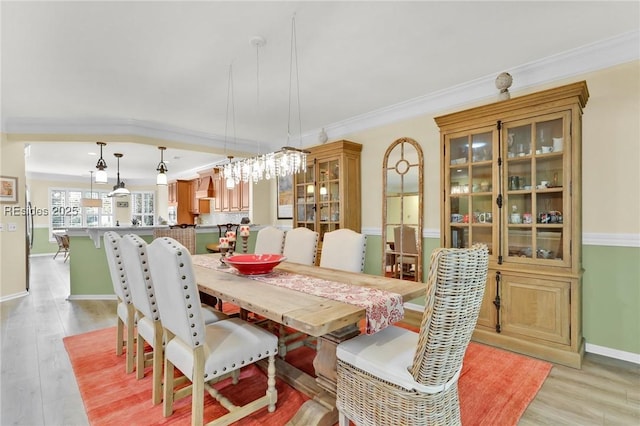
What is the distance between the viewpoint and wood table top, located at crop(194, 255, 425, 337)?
4.64 feet

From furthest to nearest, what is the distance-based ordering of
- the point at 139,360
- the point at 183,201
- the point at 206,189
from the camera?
the point at 183,201 < the point at 206,189 < the point at 139,360

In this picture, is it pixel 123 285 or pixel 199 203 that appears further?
pixel 199 203

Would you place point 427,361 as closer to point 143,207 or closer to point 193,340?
point 193,340

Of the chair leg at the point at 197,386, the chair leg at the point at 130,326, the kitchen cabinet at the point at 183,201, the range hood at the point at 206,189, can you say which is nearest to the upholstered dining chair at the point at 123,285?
the chair leg at the point at 130,326

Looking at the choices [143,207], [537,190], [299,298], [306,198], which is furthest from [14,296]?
[143,207]

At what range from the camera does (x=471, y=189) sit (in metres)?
3.03

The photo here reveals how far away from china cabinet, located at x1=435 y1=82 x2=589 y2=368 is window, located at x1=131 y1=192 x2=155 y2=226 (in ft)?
34.2

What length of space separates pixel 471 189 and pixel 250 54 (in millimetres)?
2312

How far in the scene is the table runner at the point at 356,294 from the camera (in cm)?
160

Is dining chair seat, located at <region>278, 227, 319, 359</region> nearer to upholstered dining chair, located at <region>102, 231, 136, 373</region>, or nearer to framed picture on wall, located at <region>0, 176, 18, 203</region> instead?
upholstered dining chair, located at <region>102, 231, 136, 373</region>

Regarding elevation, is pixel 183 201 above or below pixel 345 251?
above

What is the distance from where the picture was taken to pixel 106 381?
7.30ft

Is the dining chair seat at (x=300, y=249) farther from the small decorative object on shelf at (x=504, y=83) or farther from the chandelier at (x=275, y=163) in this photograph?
the small decorative object on shelf at (x=504, y=83)

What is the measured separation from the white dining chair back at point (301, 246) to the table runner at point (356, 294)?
64 centimetres
